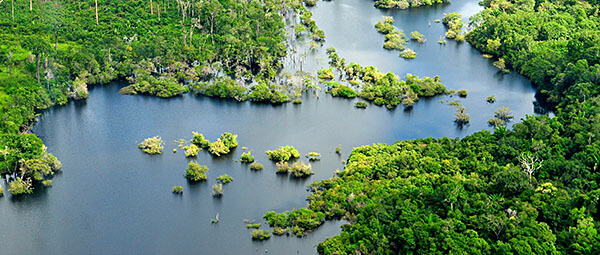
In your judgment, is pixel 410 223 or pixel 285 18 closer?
pixel 410 223

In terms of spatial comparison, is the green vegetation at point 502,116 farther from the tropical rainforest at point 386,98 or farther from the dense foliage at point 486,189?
the tropical rainforest at point 386,98

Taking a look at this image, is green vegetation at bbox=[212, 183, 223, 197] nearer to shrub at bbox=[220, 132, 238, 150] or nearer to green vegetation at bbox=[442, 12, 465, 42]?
shrub at bbox=[220, 132, 238, 150]

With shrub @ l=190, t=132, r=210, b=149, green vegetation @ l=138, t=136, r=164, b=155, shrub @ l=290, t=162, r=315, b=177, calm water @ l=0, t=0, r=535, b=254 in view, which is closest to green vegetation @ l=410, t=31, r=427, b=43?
calm water @ l=0, t=0, r=535, b=254

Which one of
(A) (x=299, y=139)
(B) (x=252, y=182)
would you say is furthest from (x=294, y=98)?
(B) (x=252, y=182)

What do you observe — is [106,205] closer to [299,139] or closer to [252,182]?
[252,182]

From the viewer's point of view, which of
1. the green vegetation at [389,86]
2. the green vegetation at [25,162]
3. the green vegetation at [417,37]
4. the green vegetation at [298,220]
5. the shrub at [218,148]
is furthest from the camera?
the green vegetation at [417,37]

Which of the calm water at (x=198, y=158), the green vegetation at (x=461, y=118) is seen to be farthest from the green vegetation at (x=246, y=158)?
the green vegetation at (x=461, y=118)
